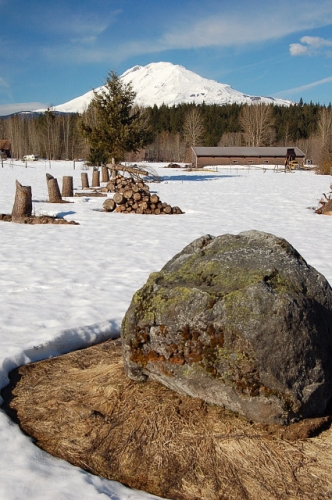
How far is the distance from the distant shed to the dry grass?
6102 centimetres

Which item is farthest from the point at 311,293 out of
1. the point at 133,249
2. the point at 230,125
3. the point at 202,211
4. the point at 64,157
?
the point at 230,125

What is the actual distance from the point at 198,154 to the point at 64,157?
2783cm

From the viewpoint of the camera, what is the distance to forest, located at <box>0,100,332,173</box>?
76.7m

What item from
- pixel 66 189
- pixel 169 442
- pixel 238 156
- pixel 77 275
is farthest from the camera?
pixel 238 156

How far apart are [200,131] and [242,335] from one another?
281ft

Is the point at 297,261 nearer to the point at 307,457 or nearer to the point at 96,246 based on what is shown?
the point at 307,457

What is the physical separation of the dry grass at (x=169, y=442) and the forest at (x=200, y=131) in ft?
209

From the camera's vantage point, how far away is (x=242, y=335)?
298 cm

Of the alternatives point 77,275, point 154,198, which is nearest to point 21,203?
point 154,198

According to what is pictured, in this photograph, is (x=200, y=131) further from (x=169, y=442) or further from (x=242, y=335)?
(x=169, y=442)

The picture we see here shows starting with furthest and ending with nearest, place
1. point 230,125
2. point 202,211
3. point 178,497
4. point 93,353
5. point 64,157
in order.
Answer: point 230,125
point 64,157
point 202,211
point 93,353
point 178,497

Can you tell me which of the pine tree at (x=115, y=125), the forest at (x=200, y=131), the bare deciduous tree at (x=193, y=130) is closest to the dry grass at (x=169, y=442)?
the pine tree at (x=115, y=125)

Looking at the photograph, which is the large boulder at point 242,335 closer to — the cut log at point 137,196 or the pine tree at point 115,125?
the cut log at point 137,196

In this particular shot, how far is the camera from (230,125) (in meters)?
95.4
